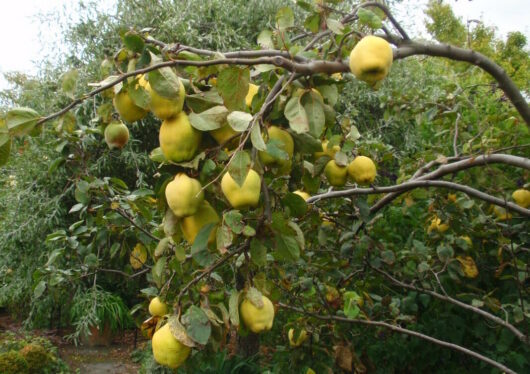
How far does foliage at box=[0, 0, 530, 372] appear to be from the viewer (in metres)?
0.76

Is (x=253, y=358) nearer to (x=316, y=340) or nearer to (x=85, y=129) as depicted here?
(x=316, y=340)

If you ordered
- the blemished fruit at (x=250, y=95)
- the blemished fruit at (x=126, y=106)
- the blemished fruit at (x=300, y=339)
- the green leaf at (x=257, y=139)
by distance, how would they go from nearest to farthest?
1. the green leaf at (x=257, y=139)
2. the blemished fruit at (x=126, y=106)
3. the blemished fruit at (x=250, y=95)
4. the blemished fruit at (x=300, y=339)

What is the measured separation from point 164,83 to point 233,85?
0.09 metres

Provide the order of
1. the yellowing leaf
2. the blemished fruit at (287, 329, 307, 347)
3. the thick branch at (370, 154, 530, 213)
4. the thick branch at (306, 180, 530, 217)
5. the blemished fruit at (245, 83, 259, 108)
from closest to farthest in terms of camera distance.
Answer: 1. the blemished fruit at (245, 83, 259, 108)
2. the thick branch at (370, 154, 530, 213)
3. the thick branch at (306, 180, 530, 217)
4. the yellowing leaf
5. the blemished fruit at (287, 329, 307, 347)

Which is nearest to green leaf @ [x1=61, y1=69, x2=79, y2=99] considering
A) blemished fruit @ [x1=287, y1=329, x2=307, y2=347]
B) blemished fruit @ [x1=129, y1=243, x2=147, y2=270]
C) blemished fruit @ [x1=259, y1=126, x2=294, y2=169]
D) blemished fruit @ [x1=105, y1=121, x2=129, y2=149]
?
blemished fruit @ [x1=105, y1=121, x2=129, y2=149]

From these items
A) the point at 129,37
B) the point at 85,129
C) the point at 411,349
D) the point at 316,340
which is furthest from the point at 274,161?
the point at 411,349

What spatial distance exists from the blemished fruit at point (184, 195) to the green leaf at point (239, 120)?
120mm

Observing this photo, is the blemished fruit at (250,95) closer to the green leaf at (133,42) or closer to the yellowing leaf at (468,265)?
the green leaf at (133,42)

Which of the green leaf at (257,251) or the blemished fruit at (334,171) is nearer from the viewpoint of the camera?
the green leaf at (257,251)

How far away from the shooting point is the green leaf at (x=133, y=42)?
684mm

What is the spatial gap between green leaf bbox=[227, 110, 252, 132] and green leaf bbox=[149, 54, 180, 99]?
3.0 inches

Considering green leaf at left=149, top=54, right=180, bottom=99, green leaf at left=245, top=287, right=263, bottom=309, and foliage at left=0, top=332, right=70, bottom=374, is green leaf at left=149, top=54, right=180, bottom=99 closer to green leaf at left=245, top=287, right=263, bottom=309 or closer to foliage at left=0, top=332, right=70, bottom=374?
green leaf at left=245, top=287, right=263, bottom=309

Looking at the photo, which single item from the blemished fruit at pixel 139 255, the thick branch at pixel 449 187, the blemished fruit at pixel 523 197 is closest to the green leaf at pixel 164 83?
the thick branch at pixel 449 187

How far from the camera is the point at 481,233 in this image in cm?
206
